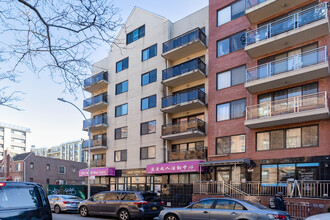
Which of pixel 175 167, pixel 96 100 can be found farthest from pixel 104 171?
pixel 175 167

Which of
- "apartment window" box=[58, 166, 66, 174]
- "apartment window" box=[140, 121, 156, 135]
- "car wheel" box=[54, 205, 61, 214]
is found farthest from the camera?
"apartment window" box=[58, 166, 66, 174]

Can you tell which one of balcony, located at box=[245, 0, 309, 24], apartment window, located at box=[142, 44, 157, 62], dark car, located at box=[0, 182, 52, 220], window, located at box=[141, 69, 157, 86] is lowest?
dark car, located at box=[0, 182, 52, 220]

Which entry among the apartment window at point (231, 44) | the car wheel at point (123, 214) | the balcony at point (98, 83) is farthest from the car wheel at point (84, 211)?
the balcony at point (98, 83)

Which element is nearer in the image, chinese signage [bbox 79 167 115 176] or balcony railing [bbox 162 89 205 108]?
balcony railing [bbox 162 89 205 108]

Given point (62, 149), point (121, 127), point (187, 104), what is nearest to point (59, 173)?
point (121, 127)

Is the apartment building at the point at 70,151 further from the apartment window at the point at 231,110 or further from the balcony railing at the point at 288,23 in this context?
the balcony railing at the point at 288,23

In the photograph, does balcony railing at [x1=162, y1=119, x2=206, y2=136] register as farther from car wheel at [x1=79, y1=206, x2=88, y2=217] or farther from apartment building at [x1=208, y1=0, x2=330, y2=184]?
car wheel at [x1=79, y1=206, x2=88, y2=217]

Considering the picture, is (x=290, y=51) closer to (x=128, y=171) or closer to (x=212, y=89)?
(x=212, y=89)

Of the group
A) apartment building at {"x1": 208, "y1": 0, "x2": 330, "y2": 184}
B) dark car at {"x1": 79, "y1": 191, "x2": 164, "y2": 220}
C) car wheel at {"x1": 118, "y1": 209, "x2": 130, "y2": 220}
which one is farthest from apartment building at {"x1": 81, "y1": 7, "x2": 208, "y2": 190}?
car wheel at {"x1": 118, "y1": 209, "x2": 130, "y2": 220}

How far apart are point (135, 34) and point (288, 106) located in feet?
62.8

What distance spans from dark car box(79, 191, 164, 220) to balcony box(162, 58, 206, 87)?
11.9m

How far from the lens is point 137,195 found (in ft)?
49.1

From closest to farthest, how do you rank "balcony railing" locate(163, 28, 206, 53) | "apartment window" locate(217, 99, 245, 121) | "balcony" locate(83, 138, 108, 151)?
"apartment window" locate(217, 99, 245, 121) → "balcony railing" locate(163, 28, 206, 53) → "balcony" locate(83, 138, 108, 151)

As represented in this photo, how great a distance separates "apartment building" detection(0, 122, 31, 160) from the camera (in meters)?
103
